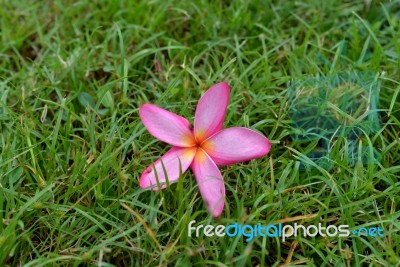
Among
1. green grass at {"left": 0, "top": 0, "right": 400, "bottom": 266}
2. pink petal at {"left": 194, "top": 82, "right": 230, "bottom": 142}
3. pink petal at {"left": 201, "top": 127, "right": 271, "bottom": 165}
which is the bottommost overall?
green grass at {"left": 0, "top": 0, "right": 400, "bottom": 266}

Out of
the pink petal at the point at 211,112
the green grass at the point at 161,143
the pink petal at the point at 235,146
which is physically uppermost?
the pink petal at the point at 211,112

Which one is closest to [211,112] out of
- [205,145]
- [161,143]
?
[205,145]

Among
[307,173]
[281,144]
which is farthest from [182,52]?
[307,173]

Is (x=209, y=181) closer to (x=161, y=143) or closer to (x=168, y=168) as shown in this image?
(x=168, y=168)

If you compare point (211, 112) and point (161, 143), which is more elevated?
point (211, 112)

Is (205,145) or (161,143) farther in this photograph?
(161,143)

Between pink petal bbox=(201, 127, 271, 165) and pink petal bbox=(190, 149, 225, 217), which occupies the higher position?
pink petal bbox=(201, 127, 271, 165)
